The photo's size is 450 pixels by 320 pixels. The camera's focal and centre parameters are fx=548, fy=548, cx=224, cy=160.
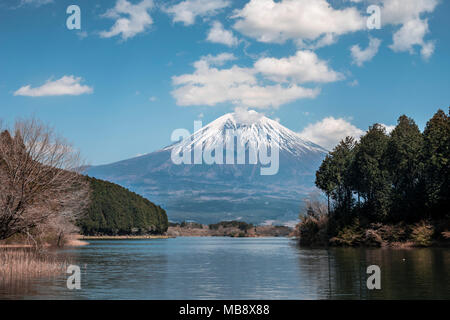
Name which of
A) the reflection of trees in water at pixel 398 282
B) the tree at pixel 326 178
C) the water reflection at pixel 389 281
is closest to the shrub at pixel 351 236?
the tree at pixel 326 178

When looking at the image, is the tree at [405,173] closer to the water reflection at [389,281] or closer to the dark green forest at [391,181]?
the dark green forest at [391,181]

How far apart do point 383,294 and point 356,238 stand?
50342 millimetres

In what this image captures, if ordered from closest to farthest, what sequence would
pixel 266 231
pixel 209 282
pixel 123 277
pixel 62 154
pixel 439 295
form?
1. pixel 439 295
2. pixel 209 282
3. pixel 123 277
4. pixel 62 154
5. pixel 266 231

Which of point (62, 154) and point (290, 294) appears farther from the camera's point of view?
point (62, 154)

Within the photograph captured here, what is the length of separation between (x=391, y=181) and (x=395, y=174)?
135 cm

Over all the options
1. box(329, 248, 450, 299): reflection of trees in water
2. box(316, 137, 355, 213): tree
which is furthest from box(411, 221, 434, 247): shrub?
box(329, 248, 450, 299): reflection of trees in water

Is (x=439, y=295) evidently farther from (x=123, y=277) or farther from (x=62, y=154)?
(x=62, y=154)

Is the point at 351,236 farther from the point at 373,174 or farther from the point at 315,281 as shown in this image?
the point at 315,281

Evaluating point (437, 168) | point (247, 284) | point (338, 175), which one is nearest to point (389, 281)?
point (247, 284)

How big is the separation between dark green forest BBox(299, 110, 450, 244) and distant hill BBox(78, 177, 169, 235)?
237ft

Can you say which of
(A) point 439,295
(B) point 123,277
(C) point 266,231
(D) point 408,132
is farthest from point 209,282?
(C) point 266,231

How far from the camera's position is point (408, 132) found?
73750 mm

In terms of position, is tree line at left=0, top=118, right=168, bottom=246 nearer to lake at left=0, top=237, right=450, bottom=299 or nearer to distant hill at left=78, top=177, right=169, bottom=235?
lake at left=0, top=237, right=450, bottom=299
